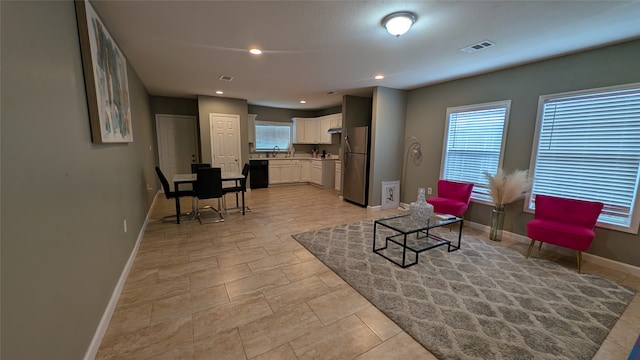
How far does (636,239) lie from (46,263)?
4953mm

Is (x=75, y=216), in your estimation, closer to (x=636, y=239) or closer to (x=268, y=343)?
(x=268, y=343)

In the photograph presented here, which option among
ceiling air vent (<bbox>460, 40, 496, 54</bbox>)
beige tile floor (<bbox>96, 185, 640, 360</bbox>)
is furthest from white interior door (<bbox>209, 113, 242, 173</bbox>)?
ceiling air vent (<bbox>460, 40, 496, 54</bbox>)

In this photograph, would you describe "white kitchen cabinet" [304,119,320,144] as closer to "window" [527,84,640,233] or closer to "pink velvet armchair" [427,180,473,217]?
"pink velvet armchair" [427,180,473,217]

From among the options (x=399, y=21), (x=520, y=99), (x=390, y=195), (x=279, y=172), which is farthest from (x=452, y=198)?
(x=279, y=172)

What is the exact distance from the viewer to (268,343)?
172cm

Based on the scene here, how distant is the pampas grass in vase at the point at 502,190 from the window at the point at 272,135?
588cm

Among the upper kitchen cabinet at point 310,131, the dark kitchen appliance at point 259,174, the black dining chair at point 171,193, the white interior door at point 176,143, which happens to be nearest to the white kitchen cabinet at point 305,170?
the upper kitchen cabinet at point 310,131

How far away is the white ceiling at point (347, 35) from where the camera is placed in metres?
2.03

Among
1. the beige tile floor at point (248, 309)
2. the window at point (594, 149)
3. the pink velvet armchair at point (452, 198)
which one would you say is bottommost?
the beige tile floor at point (248, 309)

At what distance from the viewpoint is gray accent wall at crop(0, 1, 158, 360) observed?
97 cm

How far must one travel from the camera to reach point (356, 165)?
17.9 feet

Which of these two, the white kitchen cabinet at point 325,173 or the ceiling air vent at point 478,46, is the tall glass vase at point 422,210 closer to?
the ceiling air vent at point 478,46

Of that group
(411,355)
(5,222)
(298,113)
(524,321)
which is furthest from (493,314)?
(298,113)

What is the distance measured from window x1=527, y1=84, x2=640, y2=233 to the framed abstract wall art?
4801 millimetres
